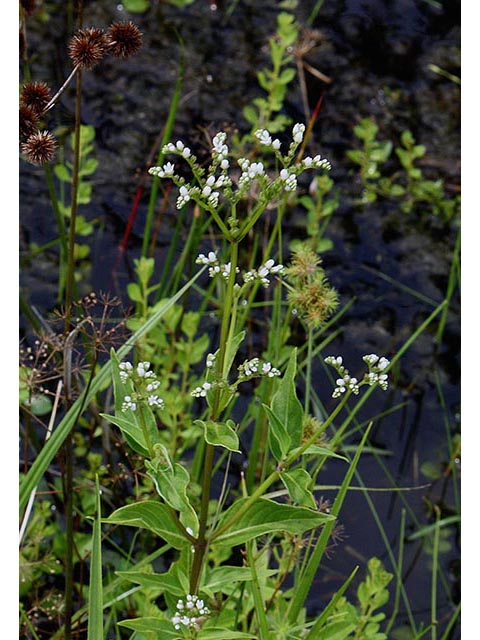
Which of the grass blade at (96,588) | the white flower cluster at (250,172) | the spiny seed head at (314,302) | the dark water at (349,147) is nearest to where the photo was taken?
the white flower cluster at (250,172)

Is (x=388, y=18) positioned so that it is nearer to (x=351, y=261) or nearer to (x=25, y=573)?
(x=351, y=261)

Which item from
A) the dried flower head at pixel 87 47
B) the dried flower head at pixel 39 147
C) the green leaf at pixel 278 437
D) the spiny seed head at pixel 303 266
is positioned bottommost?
the green leaf at pixel 278 437

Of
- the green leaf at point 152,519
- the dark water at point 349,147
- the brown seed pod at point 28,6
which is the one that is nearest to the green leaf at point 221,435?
the green leaf at point 152,519

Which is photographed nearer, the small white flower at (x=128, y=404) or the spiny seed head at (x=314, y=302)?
the small white flower at (x=128, y=404)

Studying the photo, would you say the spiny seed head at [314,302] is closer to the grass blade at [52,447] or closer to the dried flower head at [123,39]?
the grass blade at [52,447]

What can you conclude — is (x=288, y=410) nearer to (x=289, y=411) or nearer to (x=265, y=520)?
(x=289, y=411)

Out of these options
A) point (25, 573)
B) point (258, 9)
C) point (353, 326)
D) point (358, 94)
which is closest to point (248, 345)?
point (353, 326)

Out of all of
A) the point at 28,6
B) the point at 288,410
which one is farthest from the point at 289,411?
the point at 28,6
